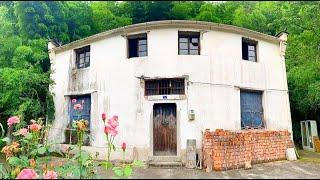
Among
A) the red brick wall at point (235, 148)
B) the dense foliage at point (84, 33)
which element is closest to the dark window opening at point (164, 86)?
the red brick wall at point (235, 148)

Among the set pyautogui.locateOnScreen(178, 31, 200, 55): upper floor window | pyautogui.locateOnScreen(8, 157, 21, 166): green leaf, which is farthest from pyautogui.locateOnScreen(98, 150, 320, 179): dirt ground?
pyautogui.locateOnScreen(178, 31, 200, 55): upper floor window

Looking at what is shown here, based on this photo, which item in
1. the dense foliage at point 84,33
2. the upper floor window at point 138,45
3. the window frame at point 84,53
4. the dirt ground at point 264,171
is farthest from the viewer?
the window frame at point 84,53

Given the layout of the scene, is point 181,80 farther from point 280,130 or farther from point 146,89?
point 280,130

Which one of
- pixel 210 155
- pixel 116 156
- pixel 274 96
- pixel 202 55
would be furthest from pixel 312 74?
pixel 116 156

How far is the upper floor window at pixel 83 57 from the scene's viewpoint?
611 inches

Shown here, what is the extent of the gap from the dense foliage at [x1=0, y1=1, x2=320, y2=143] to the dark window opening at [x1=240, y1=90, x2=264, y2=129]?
345 cm

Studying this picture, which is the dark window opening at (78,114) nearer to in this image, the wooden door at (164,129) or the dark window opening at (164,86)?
the dark window opening at (164,86)

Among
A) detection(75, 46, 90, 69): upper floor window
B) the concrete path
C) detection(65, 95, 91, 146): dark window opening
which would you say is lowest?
the concrete path

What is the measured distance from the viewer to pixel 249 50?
588 inches

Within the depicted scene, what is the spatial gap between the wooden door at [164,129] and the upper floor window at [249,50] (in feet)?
14.4

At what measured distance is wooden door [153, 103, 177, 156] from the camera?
1291 cm

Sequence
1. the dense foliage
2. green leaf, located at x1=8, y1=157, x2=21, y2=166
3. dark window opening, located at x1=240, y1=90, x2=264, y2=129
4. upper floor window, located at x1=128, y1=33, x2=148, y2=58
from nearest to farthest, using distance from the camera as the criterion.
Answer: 1. green leaf, located at x1=8, y1=157, x2=21, y2=166
2. upper floor window, located at x1=128, y1=33, x2=148, y2=58
3. dark window opening, located at x1=240, y1=90, x2=264, y2=129
4. the dense foliage

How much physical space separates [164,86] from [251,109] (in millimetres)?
4126

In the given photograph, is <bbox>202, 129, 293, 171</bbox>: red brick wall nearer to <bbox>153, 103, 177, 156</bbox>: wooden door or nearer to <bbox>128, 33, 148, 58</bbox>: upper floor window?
<bbox>153, 103, 177, 156</bbox>: wooden door
